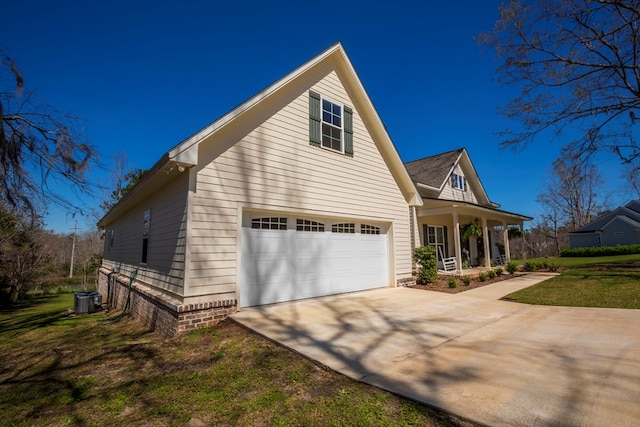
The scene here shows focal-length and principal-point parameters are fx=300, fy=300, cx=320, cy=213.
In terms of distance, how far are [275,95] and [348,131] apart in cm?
279

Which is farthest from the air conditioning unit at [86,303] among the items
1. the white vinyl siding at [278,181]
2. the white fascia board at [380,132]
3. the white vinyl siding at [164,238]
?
the white fascia board at [380,132]

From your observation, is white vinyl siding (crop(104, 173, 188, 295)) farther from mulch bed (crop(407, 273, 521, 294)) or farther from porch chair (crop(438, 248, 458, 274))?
porch chair (crop(438, 248, 458, 274))

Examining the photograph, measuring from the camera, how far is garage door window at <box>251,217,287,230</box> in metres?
7.36

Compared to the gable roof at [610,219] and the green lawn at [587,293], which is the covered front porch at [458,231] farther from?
the gable roof at [610,219]

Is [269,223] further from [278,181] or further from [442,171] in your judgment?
[442,171]

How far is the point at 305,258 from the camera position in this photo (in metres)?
8.14

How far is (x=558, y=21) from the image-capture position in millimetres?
11383

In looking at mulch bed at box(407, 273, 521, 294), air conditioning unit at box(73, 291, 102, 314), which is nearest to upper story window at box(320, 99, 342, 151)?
mulch bed at box(407, 273, 521, 294)

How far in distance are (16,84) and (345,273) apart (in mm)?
8255

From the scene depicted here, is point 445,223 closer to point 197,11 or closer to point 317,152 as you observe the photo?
point 317,152

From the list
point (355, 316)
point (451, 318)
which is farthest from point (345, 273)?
point (451, 318)

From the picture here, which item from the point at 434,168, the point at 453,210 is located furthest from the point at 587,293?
the point at 434,168

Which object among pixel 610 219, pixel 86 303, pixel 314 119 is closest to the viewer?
pixel 314 119

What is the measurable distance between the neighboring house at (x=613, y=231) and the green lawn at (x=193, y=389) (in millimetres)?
41439
